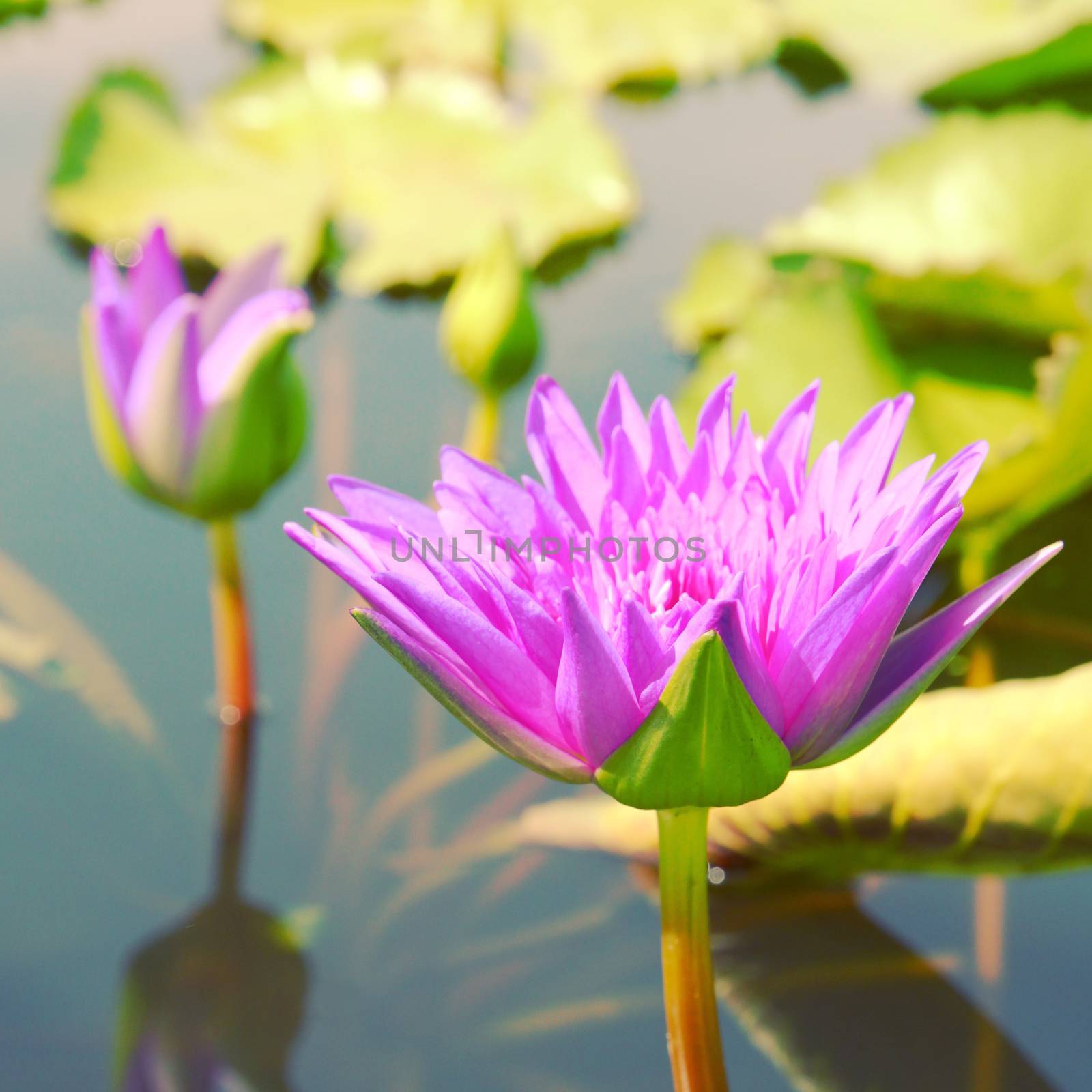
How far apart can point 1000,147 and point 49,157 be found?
4.50 ft

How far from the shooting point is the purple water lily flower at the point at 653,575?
598mm

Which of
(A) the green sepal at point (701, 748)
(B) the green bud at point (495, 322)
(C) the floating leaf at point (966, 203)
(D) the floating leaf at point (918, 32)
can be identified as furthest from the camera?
(D) the floating leaf at point (918, 32)

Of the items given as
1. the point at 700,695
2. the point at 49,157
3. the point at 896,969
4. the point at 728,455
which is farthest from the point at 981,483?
the point at 49,157

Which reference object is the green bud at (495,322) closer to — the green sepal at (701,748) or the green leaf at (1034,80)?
the green sepal at (701,748)

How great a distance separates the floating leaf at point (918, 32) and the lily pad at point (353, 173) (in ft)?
1.71

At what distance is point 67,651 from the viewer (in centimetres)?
129

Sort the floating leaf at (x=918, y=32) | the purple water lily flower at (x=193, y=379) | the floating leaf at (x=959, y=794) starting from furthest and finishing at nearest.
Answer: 1. the floating leaf at (x=918, y=32)
2. the purple water lily flower at (x=193, y=379)
3. the floating leaf at (x=959, y=794)

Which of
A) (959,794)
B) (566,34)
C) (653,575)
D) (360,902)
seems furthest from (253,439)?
(566,34)

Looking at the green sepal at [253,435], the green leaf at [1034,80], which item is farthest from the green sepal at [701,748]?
the green leaf at [1034,80]

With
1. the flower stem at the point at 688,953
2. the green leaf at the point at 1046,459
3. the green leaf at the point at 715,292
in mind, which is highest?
the green leaf at the point at 715,292

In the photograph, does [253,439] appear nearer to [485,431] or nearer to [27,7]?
[485,431]

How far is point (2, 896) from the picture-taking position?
3.46 ft

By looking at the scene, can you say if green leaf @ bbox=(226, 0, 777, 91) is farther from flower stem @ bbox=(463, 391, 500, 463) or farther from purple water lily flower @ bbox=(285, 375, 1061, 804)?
purple water lily flower @ bbox=(285, 375, 1061, 804)

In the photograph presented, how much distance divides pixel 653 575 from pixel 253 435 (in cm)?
51
